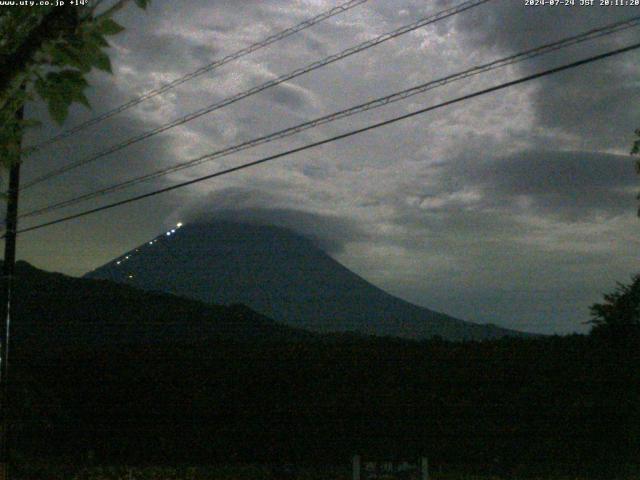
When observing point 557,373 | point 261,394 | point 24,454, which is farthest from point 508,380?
point 24,454

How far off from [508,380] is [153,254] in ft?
159

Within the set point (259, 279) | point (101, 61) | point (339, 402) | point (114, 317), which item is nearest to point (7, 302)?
point (339, 402)

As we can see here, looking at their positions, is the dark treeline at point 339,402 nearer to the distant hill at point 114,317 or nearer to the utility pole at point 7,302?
the utility pole at point 7,302

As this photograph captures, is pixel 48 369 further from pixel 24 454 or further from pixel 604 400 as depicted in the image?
pixel 604 400

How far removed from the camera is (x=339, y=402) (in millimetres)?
16766

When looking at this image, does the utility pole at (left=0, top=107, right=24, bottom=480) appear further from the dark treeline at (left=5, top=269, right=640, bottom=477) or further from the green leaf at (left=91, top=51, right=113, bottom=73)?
the green leaf at (left=91, top=51, right=113, bottom=73)

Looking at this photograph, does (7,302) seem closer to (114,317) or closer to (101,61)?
(101,61)

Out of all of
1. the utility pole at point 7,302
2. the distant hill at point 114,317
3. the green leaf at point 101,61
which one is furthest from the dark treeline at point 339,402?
the green leaf at point 101,61

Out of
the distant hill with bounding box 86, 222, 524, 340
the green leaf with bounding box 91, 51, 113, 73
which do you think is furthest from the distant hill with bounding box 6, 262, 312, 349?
the green leaf with bounding box 91, 51, 113, 73

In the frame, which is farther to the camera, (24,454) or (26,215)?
(24,454)

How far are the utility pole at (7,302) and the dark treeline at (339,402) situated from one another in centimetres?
349

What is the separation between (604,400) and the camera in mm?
14984

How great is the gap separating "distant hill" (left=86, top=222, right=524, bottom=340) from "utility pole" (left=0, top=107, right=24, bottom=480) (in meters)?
16.9

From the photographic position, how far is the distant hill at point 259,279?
46.8m
